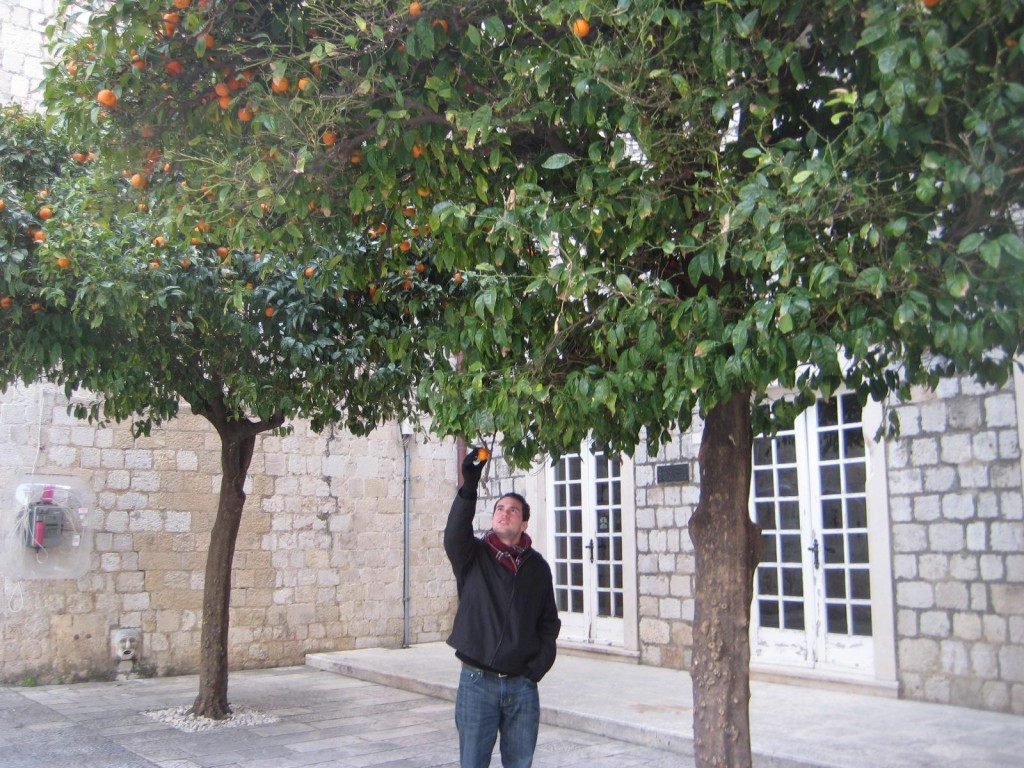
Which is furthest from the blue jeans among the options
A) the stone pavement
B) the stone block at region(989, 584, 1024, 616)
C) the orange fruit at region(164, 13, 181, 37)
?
the stone block at region(989, 584, 1024, 616)

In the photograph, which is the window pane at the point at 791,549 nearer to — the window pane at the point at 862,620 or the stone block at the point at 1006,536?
the window pane at the point at 862,620

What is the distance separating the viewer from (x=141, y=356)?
7078 mm

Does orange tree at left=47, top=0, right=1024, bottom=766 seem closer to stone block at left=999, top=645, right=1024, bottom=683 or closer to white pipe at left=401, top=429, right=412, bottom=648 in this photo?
stone block at left=999, top=645, right=1024, bottom=683

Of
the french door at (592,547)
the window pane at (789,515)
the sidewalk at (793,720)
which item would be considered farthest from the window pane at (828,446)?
the french door at (592,547)

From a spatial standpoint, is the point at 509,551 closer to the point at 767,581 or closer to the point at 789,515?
the point at 789,515

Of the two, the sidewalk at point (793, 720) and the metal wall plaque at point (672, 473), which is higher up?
the metal wall plaque at point (672, 473)

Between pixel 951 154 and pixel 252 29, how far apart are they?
125 inches

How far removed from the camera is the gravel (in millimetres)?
7828

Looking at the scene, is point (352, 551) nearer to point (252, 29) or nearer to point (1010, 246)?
point (252, 29)

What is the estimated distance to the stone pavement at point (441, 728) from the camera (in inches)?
253

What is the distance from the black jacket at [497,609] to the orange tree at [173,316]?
1745 mm

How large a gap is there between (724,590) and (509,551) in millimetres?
984

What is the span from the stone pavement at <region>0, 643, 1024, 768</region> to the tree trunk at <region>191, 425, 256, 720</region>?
0.36 m

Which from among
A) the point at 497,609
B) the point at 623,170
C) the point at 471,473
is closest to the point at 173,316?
the point at 471,473
